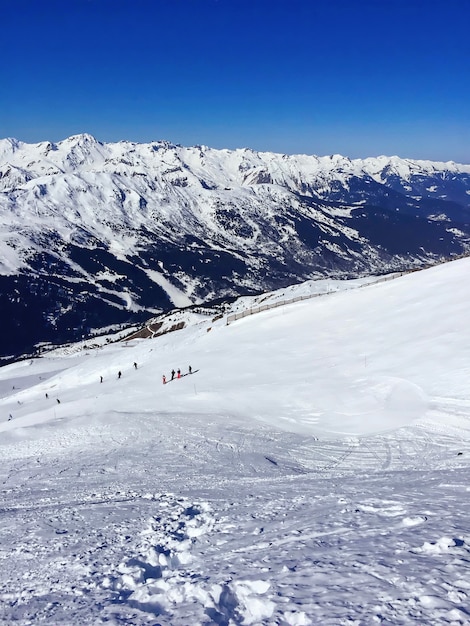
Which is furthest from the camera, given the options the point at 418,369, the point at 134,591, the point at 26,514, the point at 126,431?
the point at 418,369

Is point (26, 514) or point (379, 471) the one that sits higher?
point (26, 514)

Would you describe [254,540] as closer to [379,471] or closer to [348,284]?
[379,471]

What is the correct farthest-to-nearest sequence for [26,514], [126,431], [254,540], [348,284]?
[348,284] → [126,431] → [26,514] → [254,540]

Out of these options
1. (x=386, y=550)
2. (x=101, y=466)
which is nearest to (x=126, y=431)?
(x=101, y=466)

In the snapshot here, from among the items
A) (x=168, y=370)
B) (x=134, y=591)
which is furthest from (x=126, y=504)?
(x=168, y=370)

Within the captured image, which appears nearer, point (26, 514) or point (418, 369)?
point (26, 514)

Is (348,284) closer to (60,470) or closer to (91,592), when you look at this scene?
(60,470)
